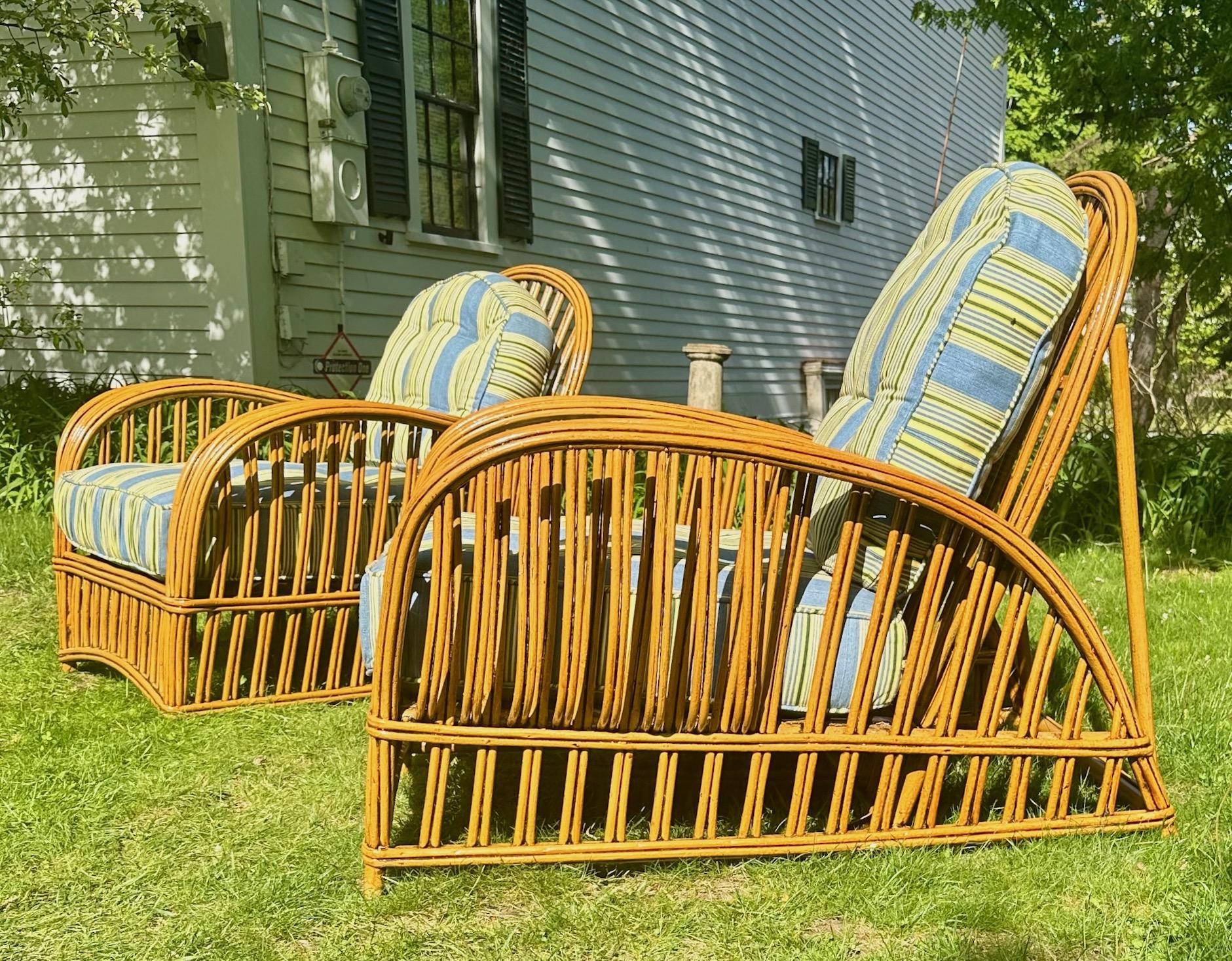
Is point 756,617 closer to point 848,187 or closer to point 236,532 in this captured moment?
point 236,532

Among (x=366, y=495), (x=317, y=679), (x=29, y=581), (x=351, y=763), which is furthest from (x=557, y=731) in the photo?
(x=29, y=581)

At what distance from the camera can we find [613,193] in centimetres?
767

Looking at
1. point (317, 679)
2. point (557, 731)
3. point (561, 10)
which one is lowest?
point (317, 679)

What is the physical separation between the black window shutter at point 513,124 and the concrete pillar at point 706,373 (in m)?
1.56

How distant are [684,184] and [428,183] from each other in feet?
10.5

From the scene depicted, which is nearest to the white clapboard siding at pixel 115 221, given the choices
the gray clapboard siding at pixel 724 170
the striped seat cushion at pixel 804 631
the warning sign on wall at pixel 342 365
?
the warning sign on wall at pixel 342 365

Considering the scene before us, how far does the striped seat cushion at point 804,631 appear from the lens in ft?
5.13

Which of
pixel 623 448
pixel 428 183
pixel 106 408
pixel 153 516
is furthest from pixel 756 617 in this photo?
pixel 428 183

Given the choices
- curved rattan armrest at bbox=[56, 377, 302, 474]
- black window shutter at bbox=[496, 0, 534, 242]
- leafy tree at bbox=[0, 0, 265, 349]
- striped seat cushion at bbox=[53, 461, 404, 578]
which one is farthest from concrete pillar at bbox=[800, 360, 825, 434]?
striped seat cushion at bbox=[53, 461, 404, 578]

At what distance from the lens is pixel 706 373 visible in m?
5.51

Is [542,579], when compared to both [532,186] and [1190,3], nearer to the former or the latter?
[1190,3]

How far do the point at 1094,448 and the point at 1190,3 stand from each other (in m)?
1.93

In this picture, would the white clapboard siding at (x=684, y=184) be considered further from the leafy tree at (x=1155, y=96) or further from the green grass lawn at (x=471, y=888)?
the green grass lawn at (x=471, y=888)

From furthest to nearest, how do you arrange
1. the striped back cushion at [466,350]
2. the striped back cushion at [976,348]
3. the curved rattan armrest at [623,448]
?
the striped back cushion at [466,350] → the striped back cushion at [976,348] → the curved rattan armrest at [623,448]
